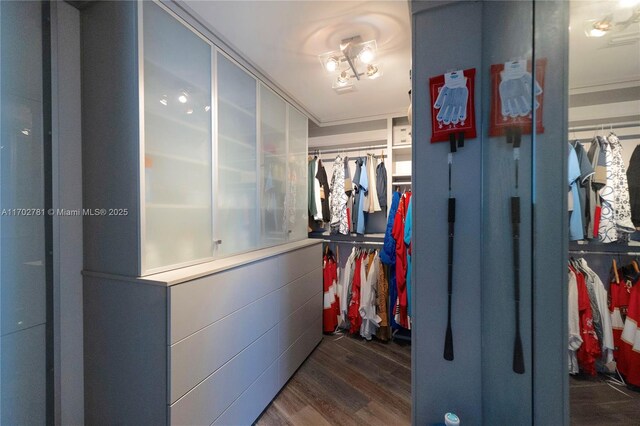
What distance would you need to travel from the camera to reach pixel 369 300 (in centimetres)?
257

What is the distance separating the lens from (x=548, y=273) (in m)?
0.77

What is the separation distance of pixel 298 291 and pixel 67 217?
1.54m

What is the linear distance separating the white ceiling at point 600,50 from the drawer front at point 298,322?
1974mm

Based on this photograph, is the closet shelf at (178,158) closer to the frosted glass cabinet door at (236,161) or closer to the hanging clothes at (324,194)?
the frosted glass cabinet door at (236,161)

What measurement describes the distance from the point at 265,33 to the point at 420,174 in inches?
48.4

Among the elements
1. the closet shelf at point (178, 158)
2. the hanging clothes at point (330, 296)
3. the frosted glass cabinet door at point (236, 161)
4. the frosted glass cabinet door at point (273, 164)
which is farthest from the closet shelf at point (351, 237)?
the closet shelf at point (178, 158)

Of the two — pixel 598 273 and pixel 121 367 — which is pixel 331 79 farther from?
pixel 121 367

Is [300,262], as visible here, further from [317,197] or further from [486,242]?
[486,242]

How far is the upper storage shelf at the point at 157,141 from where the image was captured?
1138 millimetres

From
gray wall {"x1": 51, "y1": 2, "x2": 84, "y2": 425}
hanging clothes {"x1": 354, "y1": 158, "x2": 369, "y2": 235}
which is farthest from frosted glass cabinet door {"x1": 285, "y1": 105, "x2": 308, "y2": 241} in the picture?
gray wall {"x1": 51, "y1": 2, "x2": 84, "y2": 425}

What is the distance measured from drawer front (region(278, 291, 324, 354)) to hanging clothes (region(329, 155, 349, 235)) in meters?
0.72

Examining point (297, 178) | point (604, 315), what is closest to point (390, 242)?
point (297, 178)

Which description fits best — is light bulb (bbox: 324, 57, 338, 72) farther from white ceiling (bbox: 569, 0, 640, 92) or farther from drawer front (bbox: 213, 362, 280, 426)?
drawer front (bbox: 213, 362, 280, 426)

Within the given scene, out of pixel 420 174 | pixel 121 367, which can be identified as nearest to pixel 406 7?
pixel 420 174
